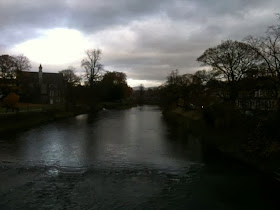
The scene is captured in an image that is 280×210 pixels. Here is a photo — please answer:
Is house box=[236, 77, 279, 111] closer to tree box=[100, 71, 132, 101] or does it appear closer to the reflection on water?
the reflection on water

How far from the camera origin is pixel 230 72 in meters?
40.5

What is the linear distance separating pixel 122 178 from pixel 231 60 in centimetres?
2854

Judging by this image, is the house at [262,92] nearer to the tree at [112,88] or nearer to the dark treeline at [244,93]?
the dark treeline at [244,93]

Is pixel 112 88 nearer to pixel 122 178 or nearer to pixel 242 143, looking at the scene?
pixel 242 143

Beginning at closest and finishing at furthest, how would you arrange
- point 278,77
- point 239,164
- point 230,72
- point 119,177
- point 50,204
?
point 50,204
point 119,177
point 239,164
point 278,77
point 230,72

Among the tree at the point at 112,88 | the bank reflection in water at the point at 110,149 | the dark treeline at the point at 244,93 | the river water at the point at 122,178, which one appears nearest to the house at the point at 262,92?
the dark treeline at the point at 244,93

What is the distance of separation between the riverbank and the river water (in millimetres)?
1146

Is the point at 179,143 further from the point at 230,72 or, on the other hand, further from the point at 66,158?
the point at 230,72

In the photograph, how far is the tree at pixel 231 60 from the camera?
38.5m

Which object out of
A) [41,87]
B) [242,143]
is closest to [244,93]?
[242,143]

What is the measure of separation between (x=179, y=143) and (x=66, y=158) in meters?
11.2

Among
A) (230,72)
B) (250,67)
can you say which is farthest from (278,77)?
(230,72)

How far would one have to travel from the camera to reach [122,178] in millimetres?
16344

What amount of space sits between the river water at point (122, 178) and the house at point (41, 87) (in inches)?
1853
